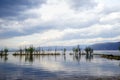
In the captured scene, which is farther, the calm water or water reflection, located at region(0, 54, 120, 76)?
water reflection, located at region(0, 54, 120, 76)

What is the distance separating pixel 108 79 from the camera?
4300cm

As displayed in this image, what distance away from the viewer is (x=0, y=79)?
43000 mm

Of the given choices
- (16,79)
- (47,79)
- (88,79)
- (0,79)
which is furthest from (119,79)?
(0,79)

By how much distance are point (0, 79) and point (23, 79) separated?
4793mm

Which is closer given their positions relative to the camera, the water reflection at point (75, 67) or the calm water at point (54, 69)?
the calm water at point (54, 69)

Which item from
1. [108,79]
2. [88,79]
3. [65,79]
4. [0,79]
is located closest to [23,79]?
[0,79]

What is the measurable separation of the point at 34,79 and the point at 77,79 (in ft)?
30.5

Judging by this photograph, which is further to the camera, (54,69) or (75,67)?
(75,67)

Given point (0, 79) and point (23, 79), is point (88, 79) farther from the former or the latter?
point (0, 79)

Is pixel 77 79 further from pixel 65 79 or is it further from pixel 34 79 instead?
pixel 34 79

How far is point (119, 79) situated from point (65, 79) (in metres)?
11.4

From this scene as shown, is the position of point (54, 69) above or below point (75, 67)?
above

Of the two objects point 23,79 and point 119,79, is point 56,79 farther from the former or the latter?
point 119,79

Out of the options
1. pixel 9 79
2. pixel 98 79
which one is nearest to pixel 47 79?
pixel 9 79
